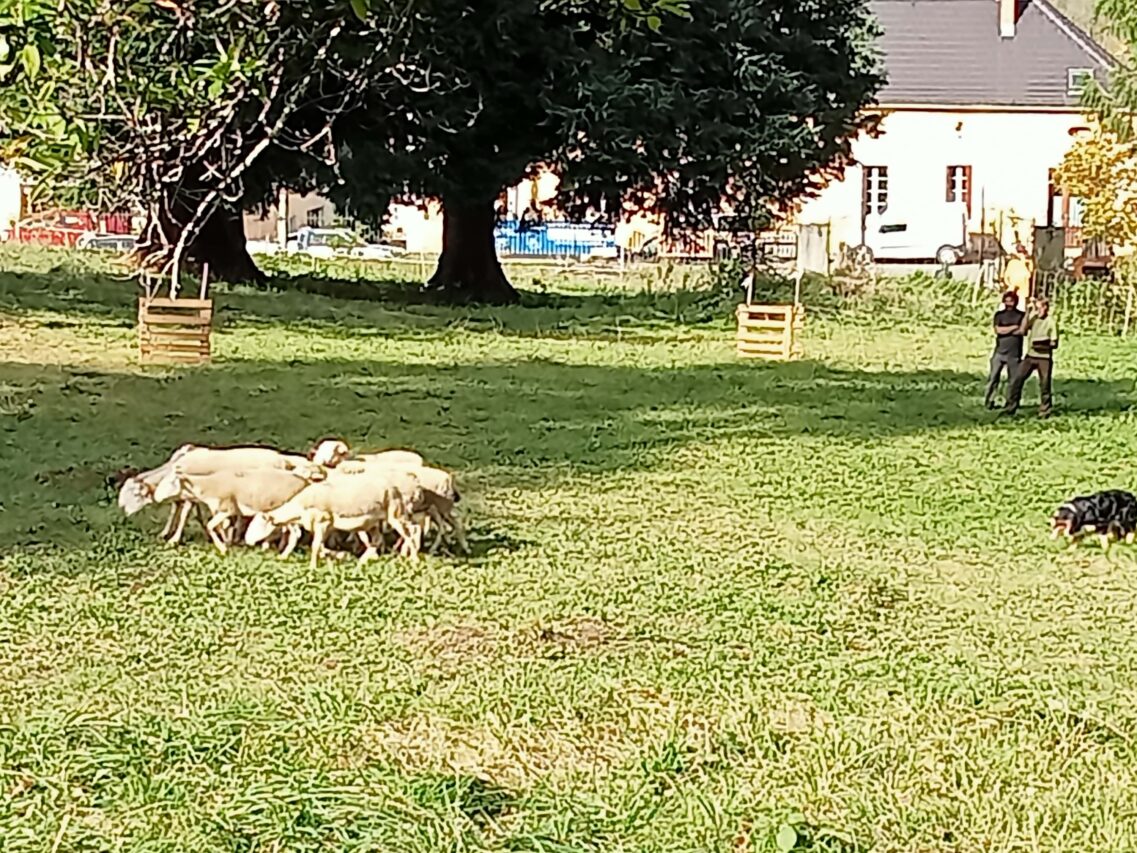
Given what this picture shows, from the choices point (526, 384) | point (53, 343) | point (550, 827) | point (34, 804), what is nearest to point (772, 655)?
point (550, 827)

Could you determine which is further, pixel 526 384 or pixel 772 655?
pixel 526 384

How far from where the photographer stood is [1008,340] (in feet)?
59.1

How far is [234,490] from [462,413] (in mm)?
7234

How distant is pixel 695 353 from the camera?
80.3 feet

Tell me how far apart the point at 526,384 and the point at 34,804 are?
548 inches

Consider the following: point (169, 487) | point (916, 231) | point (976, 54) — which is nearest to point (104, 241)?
point (916, 231)

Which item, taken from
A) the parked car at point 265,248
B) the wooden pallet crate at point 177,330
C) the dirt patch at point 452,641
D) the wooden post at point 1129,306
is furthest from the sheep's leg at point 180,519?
the parked car at point 265,248

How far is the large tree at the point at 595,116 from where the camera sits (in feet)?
98.0

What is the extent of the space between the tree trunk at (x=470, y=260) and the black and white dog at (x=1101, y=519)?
22.3 meters

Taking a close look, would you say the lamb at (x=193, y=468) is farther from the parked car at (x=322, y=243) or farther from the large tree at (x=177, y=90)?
the parked car at (x=322, y=243)

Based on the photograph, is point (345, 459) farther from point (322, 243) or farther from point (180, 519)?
point (322, 243)

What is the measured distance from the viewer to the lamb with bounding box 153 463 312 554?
920cm

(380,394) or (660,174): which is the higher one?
(660,174)

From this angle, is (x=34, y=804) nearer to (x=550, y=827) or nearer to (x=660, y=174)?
(x=550, y=827)
